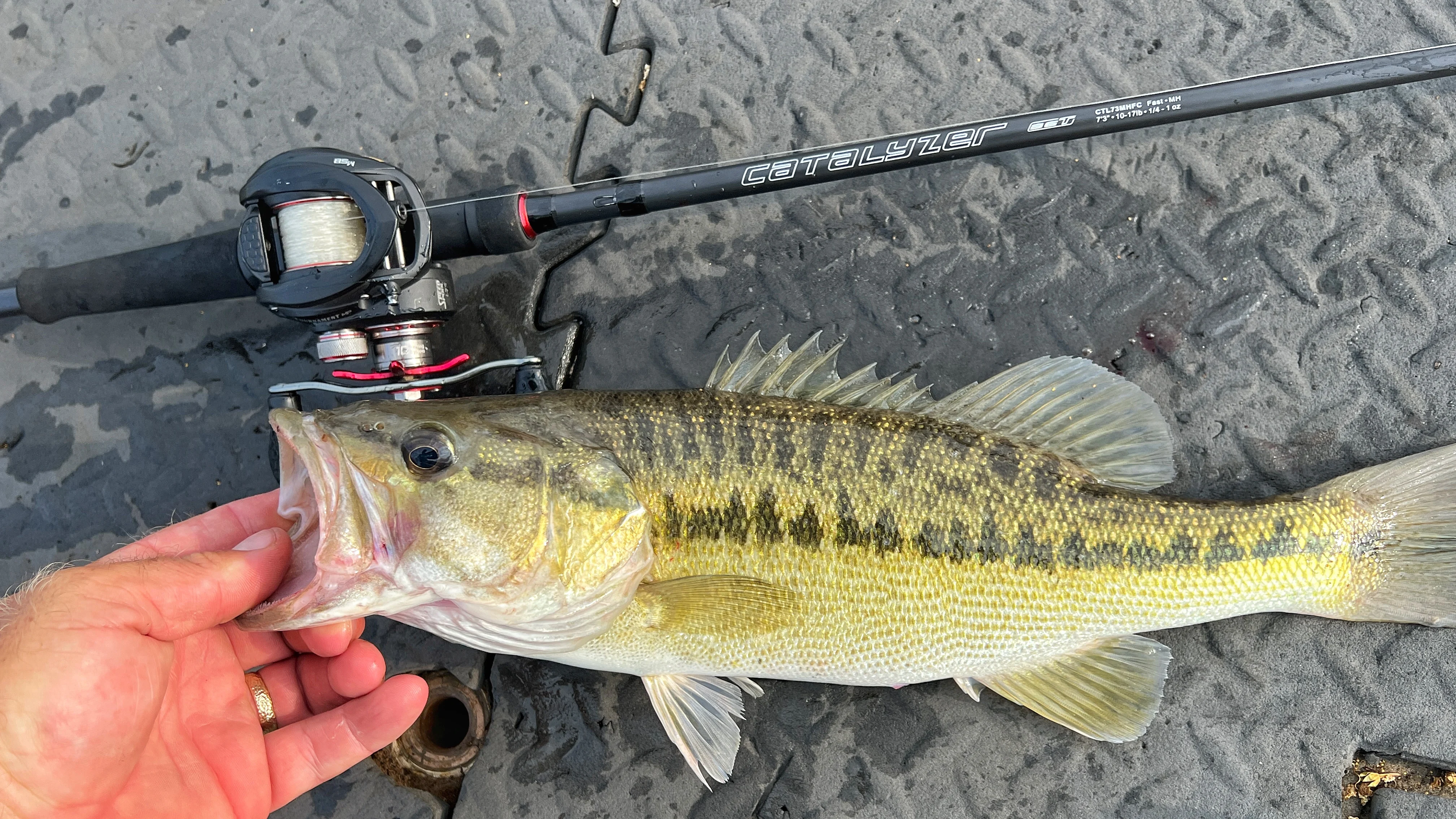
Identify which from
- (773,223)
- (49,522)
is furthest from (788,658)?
(49,522)

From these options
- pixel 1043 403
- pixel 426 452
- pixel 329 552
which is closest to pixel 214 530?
pixel 329 552

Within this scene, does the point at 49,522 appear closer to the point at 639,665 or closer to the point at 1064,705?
the point at 639,665

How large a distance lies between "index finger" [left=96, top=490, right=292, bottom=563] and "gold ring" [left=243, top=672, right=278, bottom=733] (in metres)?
0.42

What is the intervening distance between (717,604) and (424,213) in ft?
4.52

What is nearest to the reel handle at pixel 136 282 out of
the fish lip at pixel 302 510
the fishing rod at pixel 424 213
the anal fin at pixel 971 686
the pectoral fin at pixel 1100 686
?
the fishing rod at pixel 424 213

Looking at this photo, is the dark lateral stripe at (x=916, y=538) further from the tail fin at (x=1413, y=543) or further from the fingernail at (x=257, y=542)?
the fingernail at (x=257, y=542)

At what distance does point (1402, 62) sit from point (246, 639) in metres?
3.85

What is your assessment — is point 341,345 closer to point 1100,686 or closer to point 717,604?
point 717,604

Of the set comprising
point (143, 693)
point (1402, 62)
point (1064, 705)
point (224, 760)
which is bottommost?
point (1064, 705)

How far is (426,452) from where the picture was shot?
1895 mm

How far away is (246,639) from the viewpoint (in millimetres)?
2312

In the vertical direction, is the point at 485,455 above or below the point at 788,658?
above

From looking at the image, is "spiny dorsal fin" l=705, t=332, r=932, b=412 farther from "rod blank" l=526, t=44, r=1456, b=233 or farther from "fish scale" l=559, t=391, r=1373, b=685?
"rod blank" l=526, t=44, r=1456, b=233

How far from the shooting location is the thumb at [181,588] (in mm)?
1771
